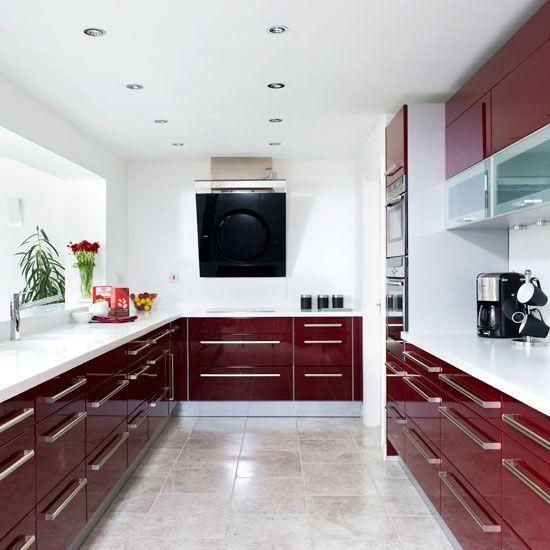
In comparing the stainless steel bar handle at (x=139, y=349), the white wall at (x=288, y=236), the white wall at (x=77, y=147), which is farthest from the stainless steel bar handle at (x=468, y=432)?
the white wall at (x=288, y=236)

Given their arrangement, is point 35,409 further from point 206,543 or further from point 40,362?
point 206,543

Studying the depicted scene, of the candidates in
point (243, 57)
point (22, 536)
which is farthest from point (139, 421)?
point (243, 57)

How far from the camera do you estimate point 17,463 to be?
6.05 feet

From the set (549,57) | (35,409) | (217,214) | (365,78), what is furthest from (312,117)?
(35,409)

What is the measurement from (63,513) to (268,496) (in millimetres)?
1229

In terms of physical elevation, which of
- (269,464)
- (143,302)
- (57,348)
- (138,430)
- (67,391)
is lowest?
(269,464)

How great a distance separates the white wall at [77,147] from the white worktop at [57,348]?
79 cm

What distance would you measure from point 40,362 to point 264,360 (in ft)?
8.79

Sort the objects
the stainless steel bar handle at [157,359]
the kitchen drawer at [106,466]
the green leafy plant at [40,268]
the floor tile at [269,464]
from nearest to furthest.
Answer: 1. the kitchen drawer at [106,466]
2. the floor tile at [269,464]
3. the stainless steel bar handle at [157,359]
4. the green leafy plant at [40,268]

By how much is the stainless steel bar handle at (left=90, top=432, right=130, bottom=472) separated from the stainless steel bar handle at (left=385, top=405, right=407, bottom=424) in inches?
60.9

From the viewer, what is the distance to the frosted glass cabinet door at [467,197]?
2.68 m

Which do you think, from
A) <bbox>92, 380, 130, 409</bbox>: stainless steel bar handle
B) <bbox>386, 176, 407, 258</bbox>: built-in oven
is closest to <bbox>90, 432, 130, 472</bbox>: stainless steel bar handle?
<bbox>92, 380, 130, 409</bbox>: stainless steel bar handle

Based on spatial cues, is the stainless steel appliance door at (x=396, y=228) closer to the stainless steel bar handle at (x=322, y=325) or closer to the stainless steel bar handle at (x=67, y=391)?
the stainless steel bar handle at (x=322, y=325)

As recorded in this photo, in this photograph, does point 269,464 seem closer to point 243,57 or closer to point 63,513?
point 63,513
